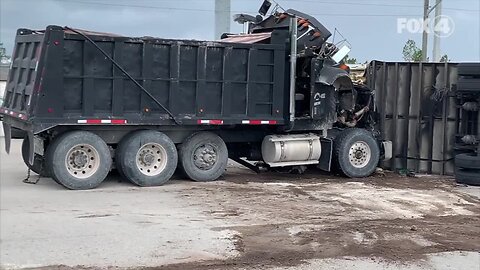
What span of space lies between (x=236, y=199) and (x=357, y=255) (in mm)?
3844

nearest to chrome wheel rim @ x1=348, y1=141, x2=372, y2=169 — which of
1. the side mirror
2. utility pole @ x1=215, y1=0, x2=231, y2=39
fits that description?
the side mirror

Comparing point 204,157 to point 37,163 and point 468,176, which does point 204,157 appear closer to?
point 37,163

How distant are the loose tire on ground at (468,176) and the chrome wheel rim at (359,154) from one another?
1.89 metres

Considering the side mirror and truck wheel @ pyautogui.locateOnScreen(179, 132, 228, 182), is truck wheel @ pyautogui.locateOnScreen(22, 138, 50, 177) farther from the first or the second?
the side mirror

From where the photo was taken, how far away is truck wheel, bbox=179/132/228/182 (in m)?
13.0

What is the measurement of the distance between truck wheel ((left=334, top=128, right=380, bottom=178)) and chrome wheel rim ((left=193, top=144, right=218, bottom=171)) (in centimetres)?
286

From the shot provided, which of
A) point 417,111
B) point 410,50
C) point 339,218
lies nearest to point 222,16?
point 417,111

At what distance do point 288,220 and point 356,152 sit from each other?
543 centimetres

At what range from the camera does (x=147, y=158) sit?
40.9ft

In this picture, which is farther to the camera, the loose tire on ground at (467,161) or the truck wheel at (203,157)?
the loose tire on ground at (467,161)

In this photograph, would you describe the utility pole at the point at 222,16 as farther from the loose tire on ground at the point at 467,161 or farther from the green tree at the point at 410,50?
the green tree at the point at 410,50

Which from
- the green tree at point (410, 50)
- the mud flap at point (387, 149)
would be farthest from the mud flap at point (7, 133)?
the green tree at point (410, 50)

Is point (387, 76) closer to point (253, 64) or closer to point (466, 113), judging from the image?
point (466, 113)

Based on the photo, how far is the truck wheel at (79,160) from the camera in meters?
11.7
